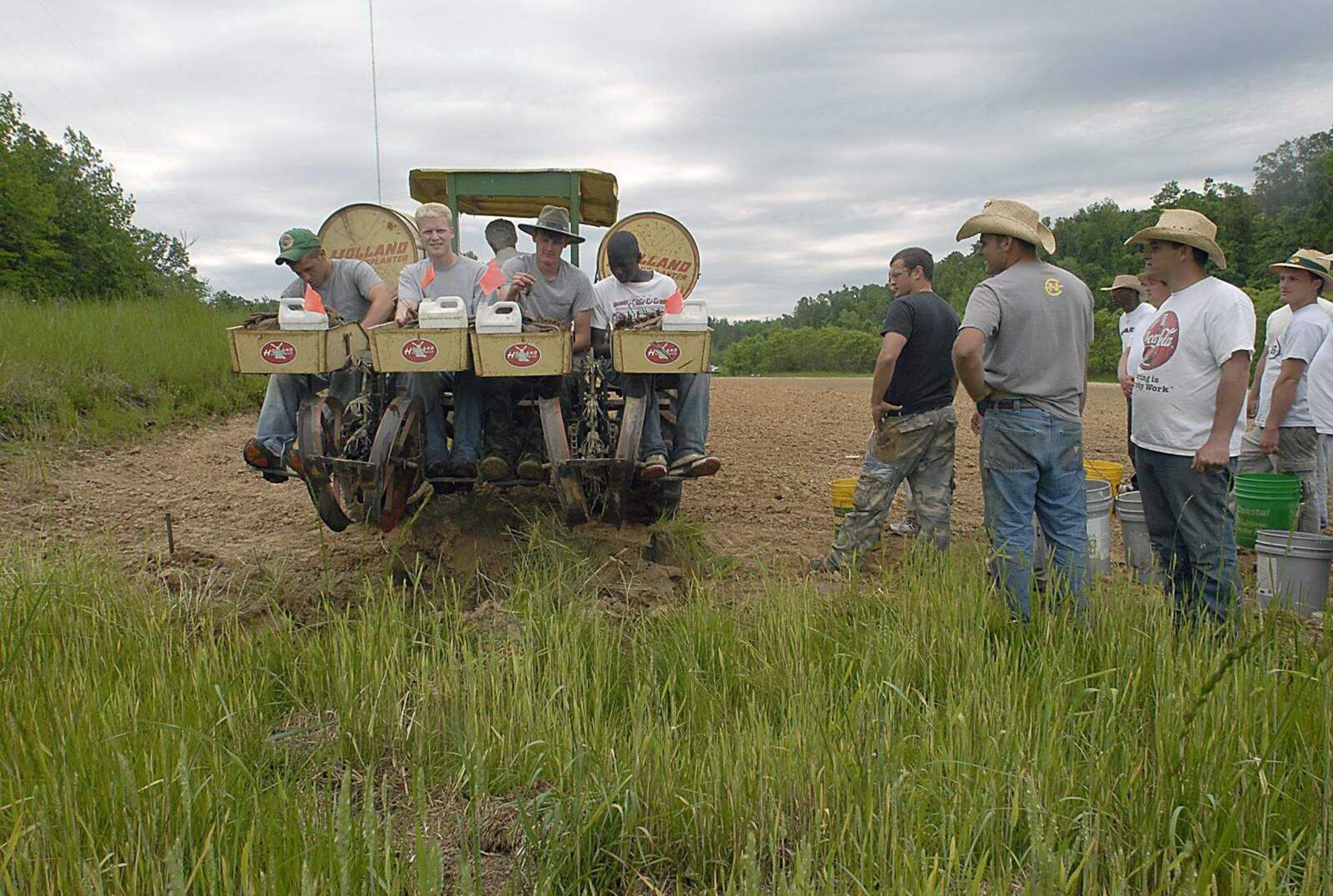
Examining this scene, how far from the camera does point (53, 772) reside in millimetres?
2230

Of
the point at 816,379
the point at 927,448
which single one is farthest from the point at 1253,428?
the point at 816,379

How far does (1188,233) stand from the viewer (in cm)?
396

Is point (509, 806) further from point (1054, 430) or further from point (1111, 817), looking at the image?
point (1054, 430)

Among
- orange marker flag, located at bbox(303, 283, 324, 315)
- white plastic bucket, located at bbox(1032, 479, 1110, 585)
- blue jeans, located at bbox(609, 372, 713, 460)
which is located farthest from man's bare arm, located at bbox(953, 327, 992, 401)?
orange marker flag, located at bbox(303, 283, 324, 315)

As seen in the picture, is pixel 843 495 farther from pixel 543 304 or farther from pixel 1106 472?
pixel 543 304

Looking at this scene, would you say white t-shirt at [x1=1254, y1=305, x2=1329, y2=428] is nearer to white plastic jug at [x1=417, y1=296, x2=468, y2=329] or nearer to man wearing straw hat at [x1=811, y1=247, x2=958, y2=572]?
man wearing straw hat at [x1=811, y1=247, x2=958, y2=572]

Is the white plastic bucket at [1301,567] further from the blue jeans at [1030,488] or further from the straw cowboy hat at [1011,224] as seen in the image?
the straw cowboy hat at [1011,224]

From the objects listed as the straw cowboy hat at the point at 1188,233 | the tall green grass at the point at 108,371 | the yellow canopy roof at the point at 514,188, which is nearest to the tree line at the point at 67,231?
→ the tall green grass at the point at 108,371

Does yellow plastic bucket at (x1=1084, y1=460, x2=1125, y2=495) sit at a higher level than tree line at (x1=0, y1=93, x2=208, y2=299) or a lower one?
lower

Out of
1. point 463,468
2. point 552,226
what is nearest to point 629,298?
point 552,226

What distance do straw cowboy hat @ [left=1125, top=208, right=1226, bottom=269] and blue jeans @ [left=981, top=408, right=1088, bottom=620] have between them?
0.84 metres

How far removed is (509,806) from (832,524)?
15.2ft

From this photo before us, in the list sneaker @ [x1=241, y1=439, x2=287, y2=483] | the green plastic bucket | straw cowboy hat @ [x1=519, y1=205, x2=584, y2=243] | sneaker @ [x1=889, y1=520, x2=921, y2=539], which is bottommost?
sneaker @ [x1=889, y1=520, x2=921, y2=539]

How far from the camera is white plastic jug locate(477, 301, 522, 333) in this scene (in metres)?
4.61
